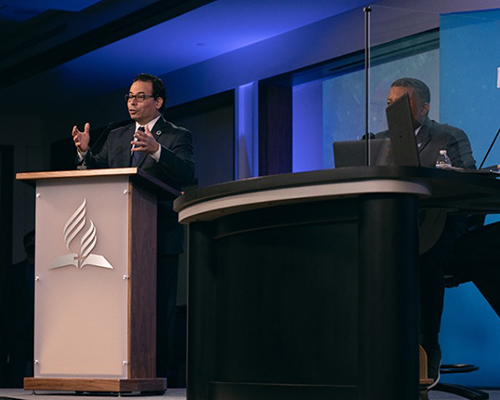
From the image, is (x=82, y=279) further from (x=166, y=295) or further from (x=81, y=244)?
(x=166, y=295)

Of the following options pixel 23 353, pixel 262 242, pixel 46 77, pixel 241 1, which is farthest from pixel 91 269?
pixel 46 77

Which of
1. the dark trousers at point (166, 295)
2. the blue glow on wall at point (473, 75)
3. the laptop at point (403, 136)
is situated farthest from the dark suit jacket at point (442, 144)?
the dark trousers at point (166, 295)

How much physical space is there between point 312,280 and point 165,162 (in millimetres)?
1609

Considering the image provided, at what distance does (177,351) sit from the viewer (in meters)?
6.41

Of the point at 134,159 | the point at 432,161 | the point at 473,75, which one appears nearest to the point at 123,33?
the point at 134,159

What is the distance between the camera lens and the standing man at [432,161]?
296 centimetres

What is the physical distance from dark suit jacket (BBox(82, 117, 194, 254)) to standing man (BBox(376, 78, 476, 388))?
1023 millimetres

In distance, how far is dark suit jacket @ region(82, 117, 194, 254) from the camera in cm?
378

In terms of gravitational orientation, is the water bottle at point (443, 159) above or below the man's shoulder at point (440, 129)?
below

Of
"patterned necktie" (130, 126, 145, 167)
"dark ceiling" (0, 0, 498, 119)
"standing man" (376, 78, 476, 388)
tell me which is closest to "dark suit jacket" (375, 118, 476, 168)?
"standing man" (376, 78, 476, 388)

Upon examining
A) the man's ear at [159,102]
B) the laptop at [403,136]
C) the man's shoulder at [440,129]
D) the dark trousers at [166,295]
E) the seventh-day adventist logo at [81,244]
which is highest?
the man's ear at [159,102]

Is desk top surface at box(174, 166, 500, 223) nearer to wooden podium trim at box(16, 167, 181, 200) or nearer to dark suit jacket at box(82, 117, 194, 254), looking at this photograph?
wooden podium trim at box(16, 167, 181, 200)

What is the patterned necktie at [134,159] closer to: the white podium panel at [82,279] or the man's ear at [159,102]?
the man's ear at [159,102]

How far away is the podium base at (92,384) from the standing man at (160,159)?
461mm
